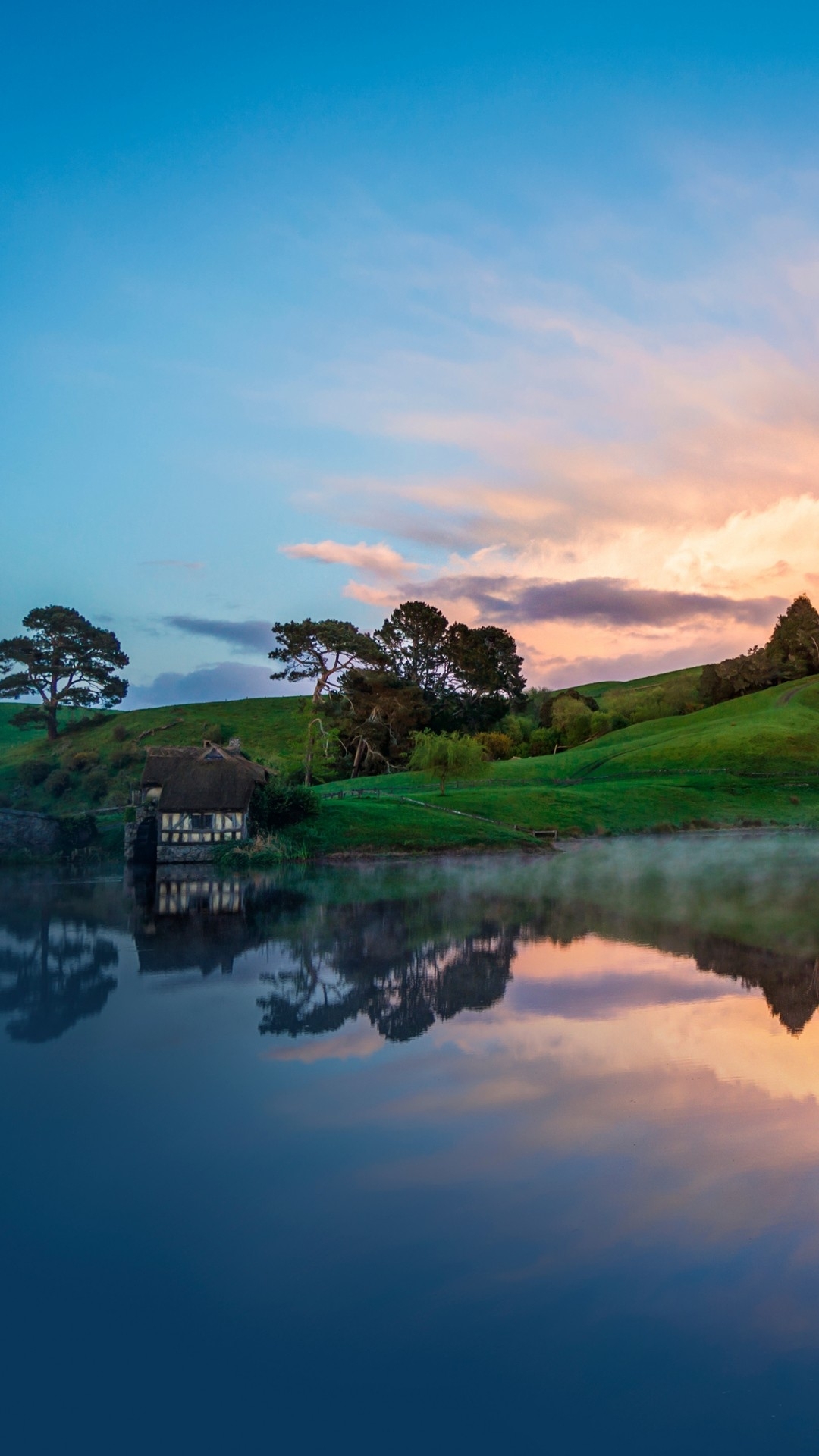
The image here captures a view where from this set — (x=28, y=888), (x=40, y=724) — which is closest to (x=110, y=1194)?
(x=28, y=888)

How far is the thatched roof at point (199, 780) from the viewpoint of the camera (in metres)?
53.4

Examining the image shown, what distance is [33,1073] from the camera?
16312 mm

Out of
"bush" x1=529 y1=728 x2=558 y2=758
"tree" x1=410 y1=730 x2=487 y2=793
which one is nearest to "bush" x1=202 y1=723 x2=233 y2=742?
"tree" x1=410 y1=730 x2=487 y2=793

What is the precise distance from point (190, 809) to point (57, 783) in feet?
125

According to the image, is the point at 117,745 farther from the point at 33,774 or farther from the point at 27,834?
the point at 27,834

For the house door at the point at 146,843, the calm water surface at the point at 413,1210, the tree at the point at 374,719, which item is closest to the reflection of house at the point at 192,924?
the calm water surface at the point at 413,1210

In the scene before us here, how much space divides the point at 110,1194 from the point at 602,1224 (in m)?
5.90

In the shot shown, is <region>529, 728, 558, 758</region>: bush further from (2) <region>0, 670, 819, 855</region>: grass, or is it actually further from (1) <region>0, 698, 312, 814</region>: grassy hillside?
(1) <region>0, 698, 312, 814</region>: grassy hillside

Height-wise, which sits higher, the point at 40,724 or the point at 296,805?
the point at 40,724

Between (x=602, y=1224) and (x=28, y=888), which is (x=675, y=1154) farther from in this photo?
(x=28, y=888)

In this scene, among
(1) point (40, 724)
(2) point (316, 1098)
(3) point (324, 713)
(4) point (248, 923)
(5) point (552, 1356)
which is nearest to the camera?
(5) point (552, 1356)

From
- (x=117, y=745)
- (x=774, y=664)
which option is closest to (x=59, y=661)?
(x=117, y=745)

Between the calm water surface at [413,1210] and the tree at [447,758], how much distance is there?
4778 cm

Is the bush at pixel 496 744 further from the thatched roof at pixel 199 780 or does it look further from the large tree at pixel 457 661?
the thatched roof at pixel 199 780
